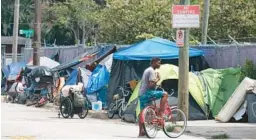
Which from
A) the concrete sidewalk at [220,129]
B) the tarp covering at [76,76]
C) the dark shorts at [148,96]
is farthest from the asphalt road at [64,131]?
the tarp covering at [76,76]

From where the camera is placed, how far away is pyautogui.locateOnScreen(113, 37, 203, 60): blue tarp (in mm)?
22141

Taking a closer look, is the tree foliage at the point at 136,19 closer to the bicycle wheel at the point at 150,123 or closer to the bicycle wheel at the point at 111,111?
the bicycle wheel at the point at 111,111

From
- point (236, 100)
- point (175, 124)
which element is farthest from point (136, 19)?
point (175, 124)

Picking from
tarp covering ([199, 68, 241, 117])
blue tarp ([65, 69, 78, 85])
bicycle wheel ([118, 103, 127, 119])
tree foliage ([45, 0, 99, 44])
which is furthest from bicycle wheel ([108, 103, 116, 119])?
tree foliage ([45, 0, 99, 44])

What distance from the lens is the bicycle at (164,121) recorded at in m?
14.1

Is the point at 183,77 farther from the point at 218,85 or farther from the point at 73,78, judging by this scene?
the point at 73,78

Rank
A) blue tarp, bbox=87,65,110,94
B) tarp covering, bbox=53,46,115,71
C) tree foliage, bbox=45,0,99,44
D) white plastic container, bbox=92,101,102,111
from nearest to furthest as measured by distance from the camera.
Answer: white plastic container, bbox=92,101,102,111
blue tarp, bbox=87,65,110,94
tarp covering, bbox=53,46,115,71
tree foliage, bbox=45,0,99,44

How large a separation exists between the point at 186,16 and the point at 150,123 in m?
4.18

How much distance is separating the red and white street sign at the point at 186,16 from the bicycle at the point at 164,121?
3228 millimetres

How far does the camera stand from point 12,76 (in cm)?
3653

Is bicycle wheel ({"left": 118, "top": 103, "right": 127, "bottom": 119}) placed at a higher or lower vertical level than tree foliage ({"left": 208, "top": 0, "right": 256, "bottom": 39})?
lower

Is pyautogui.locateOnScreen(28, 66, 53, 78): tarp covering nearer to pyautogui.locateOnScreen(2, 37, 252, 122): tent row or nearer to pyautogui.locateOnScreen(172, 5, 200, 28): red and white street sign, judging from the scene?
pyautogui.locateOnScreen(2, 37, 252, 122): tent row

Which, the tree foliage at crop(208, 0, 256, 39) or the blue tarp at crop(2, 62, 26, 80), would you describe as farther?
the blue tarp at crop(2, 62, 26, 80)

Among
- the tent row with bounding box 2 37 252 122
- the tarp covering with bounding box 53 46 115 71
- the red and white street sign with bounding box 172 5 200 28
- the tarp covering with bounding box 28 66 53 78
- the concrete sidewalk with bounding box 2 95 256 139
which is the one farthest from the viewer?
the tarp covering with bounding box 28 66 53 78
